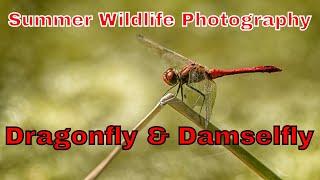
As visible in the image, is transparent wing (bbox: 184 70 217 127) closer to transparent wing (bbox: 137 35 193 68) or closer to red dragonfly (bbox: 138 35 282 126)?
red dragonfly (bbox: 138 35 282 126)

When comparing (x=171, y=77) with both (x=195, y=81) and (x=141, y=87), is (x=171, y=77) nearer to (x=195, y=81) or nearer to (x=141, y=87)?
(x=195, y=81)

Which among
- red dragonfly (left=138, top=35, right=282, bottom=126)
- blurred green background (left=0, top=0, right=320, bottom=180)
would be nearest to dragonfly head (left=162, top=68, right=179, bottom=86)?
red dragonfly (left=138, top=35, right=282, bottom=126)

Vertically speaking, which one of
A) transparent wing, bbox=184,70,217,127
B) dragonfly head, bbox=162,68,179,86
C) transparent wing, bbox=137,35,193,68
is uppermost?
transparent wing, bbox=137,35,193,68

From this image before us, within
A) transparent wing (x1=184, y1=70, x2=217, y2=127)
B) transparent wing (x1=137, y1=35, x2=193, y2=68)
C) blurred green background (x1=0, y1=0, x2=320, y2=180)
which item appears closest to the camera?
transparent wing (x1=184, y1=70, x2=217, y2=127)

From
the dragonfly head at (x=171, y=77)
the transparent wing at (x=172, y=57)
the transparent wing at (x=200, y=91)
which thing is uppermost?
the transparent wing at (x=172, y=57)

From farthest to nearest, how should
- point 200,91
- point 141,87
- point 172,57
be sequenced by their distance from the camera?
point 141,87, point 172,57, point 200,91

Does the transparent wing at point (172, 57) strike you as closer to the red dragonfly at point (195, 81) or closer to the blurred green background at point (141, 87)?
the red dragonfly at point (195, 81)

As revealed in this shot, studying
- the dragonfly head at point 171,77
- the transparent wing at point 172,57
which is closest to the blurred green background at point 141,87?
the transparent wing at point 172,57

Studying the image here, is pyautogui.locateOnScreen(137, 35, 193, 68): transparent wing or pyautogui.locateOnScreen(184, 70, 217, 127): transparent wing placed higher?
pyautogui.locateOnScreen(137, 35, 193, 68): transparent wing

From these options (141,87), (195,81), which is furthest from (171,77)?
(141,87)
